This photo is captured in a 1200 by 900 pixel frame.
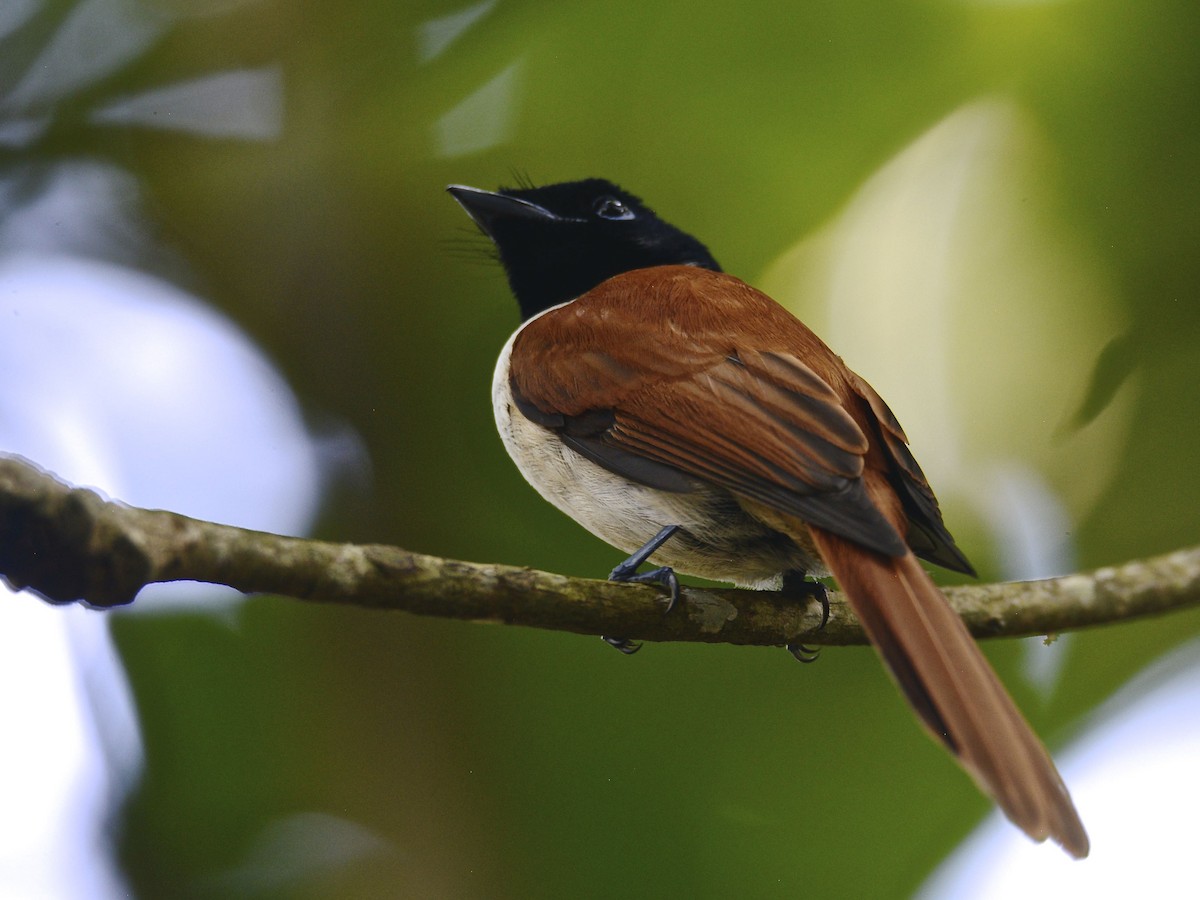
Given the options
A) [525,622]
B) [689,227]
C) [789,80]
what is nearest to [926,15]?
[789,80]

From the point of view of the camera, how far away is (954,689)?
1257mm

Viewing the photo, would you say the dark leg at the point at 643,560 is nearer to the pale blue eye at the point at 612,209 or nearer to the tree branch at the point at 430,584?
the tree branch at the point at 430,584

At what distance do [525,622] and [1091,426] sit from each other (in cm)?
158

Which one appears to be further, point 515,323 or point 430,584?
point 515,323

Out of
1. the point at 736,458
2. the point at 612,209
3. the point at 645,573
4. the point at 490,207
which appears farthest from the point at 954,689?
the point at 612,209

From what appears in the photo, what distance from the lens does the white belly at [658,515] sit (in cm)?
184

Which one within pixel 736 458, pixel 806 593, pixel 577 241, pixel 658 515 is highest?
pixel 577 241

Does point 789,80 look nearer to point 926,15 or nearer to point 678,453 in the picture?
point 926,15

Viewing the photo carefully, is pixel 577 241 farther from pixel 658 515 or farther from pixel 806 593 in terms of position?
pixel 806 593

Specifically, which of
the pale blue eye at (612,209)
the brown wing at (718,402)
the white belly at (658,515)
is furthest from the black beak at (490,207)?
the white belly at (658,515)

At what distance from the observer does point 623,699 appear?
7.20ft

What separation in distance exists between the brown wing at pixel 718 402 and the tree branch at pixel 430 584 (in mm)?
186

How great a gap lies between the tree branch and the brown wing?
0.61 ft

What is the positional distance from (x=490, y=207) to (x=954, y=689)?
1.46m
